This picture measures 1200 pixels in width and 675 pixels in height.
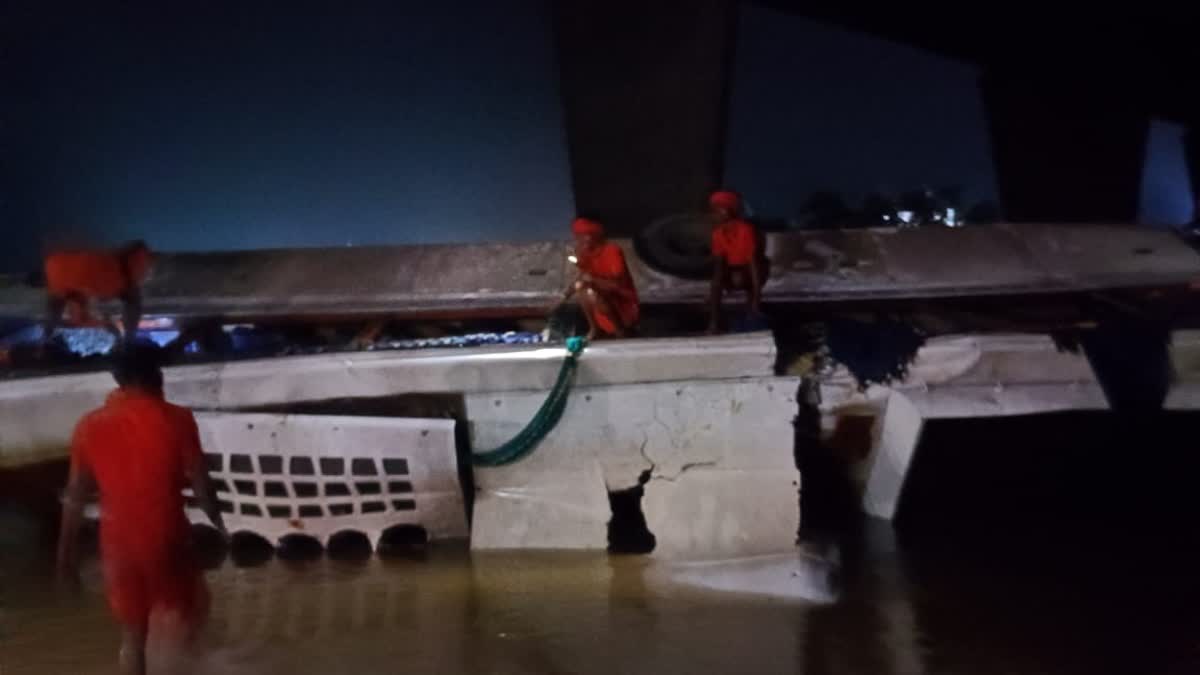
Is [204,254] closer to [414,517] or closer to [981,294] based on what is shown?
[414,517]

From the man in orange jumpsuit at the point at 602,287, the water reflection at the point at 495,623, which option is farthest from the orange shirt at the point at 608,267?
the water reflection at the point at 495,623

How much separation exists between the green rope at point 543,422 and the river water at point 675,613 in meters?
0.52

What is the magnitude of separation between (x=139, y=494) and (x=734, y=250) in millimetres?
3786

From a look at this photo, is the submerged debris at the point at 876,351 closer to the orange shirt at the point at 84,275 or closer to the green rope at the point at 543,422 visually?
the green rope at the point at 543,422

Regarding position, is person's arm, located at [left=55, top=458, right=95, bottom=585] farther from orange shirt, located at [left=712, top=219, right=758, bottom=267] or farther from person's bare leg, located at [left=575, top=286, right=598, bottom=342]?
orange shirt, located at [left=712, top=219, right=758, bottom=267]

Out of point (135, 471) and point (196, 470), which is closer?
point (135, 471)

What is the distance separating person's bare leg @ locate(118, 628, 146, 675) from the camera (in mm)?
3418

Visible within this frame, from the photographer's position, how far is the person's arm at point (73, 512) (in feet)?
11.3

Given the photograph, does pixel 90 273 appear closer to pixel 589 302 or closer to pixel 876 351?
pixel 589 302

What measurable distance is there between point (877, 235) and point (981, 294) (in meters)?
1.13

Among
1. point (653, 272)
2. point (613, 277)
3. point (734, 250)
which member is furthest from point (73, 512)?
point (653, 272)

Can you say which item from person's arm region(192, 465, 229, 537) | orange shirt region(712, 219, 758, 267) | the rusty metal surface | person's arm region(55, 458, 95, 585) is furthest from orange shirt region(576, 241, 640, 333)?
person's arm region(55, 458, 95, 585)

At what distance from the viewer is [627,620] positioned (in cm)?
439

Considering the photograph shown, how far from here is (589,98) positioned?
9062mm
